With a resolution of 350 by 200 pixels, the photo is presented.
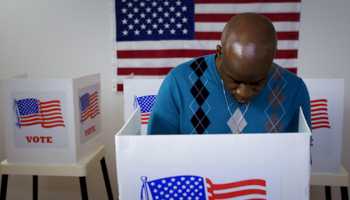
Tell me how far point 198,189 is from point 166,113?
0.30 meters

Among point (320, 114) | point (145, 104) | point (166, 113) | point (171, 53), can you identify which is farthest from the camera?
point (171, 53)

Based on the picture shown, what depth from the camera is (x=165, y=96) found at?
917mm

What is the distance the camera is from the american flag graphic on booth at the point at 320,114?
1478 millimetres

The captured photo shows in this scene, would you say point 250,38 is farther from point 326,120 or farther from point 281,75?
point 326,120

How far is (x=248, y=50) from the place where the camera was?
0.73 meters

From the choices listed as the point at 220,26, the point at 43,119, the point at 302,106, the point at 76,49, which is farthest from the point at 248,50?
the point at 76,49

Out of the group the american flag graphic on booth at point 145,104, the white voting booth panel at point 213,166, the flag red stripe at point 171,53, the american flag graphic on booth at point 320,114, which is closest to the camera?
the white voting booth panel at point 213,166

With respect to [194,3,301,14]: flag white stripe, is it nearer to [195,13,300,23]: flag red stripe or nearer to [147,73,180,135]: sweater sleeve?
[195,13,300,23]: flag red stripe

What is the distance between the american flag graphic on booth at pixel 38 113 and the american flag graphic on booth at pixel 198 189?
40.5 inches

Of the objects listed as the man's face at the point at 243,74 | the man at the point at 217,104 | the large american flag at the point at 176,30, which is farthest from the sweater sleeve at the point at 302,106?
the large american flag at the point at 176,30

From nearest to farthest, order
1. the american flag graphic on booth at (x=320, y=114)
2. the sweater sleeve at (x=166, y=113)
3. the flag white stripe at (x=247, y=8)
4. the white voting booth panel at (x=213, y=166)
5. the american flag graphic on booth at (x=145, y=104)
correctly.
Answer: the white voting booth panel at (x=213, y=166)
the sweater sleeve at (x=166, y=113)
the american flag graphic on booth at (x=320, y=114)
the american flag graphic on booth at (x=145, y=104)
the flag white stripe at (x=247, y=8)

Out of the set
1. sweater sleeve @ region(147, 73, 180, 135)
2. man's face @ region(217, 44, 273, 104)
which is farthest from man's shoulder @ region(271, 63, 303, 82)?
sweater sleeve @ region(147, 73, 180, 135)

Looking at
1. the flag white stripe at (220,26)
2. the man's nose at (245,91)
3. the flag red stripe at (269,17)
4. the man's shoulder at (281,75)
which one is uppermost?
the flag red stripe at (269,17)

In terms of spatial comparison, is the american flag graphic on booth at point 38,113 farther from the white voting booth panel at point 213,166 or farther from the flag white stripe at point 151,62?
the white voting booth panel at point 213,166
